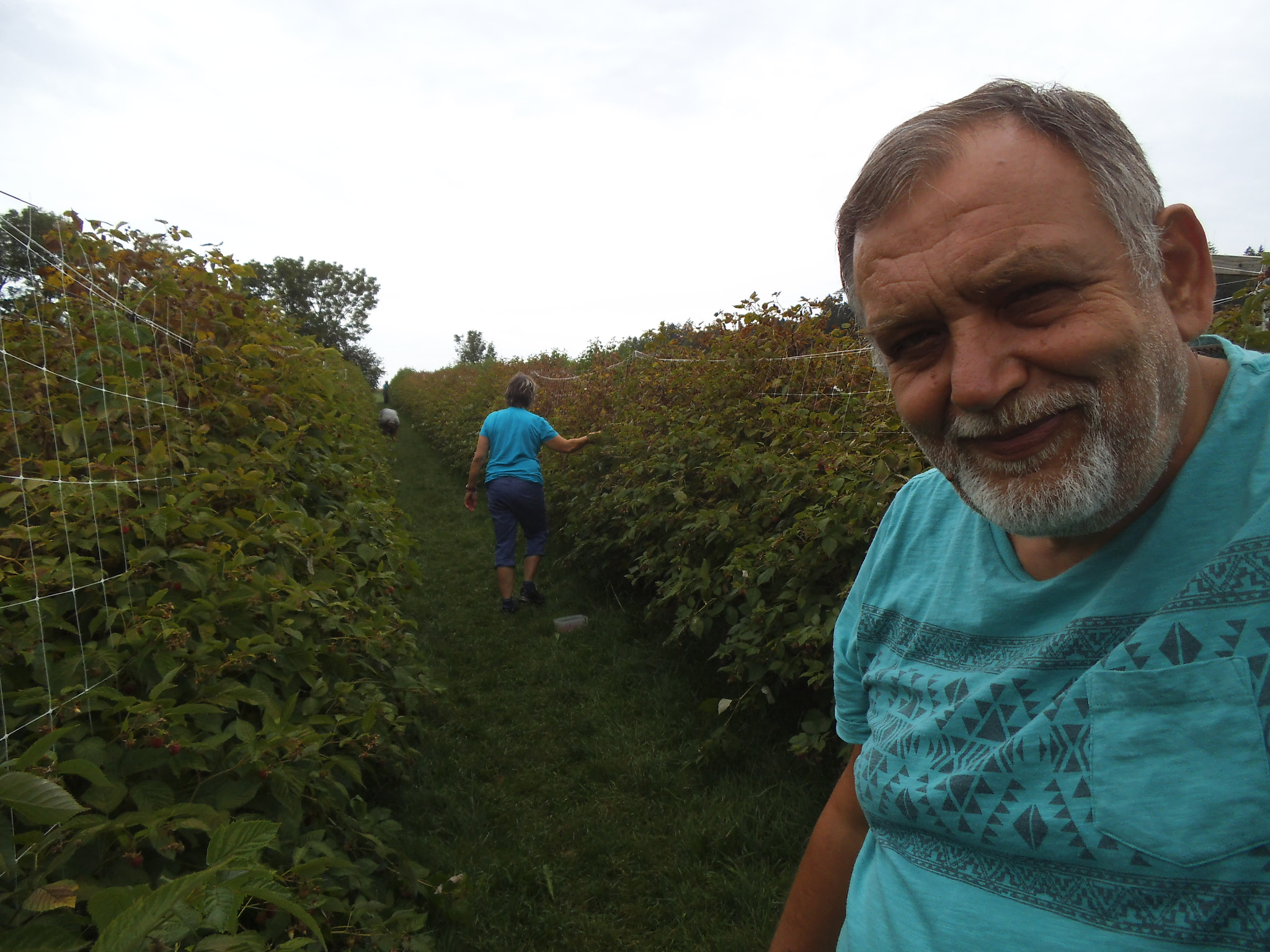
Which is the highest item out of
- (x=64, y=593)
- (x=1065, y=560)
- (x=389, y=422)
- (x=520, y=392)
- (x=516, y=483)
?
(x=389, y=422)

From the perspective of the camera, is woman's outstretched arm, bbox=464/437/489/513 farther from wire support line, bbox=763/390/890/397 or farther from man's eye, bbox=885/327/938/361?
man's eye, bbox=885/327/938/361

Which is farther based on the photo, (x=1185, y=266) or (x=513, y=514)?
(x=513, y=514)

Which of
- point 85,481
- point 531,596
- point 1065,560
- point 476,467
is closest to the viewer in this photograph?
point 1065,560

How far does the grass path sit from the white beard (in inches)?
84.3

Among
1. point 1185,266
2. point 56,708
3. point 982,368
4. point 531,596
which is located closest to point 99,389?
point 56,708

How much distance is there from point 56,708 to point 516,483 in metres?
5.07

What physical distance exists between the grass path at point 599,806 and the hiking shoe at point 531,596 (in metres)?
1.05

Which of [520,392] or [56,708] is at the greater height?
[520,392]

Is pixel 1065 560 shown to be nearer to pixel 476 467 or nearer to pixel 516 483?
pixel 516 483

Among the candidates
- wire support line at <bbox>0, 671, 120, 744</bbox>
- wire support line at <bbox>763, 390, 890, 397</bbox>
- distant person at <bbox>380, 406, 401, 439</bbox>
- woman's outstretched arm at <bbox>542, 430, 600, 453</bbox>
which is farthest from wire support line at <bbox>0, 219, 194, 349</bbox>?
distant person at <bbox>380, 406, 401, 439</bbox>

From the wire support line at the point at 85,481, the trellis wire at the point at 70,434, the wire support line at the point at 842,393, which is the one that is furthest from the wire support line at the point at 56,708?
the wire support line at the point at 842,393

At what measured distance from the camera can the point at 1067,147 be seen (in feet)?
3.11

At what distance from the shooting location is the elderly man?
79cm

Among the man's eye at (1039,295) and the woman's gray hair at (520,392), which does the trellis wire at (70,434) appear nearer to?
the man's eye at (1039,295)
